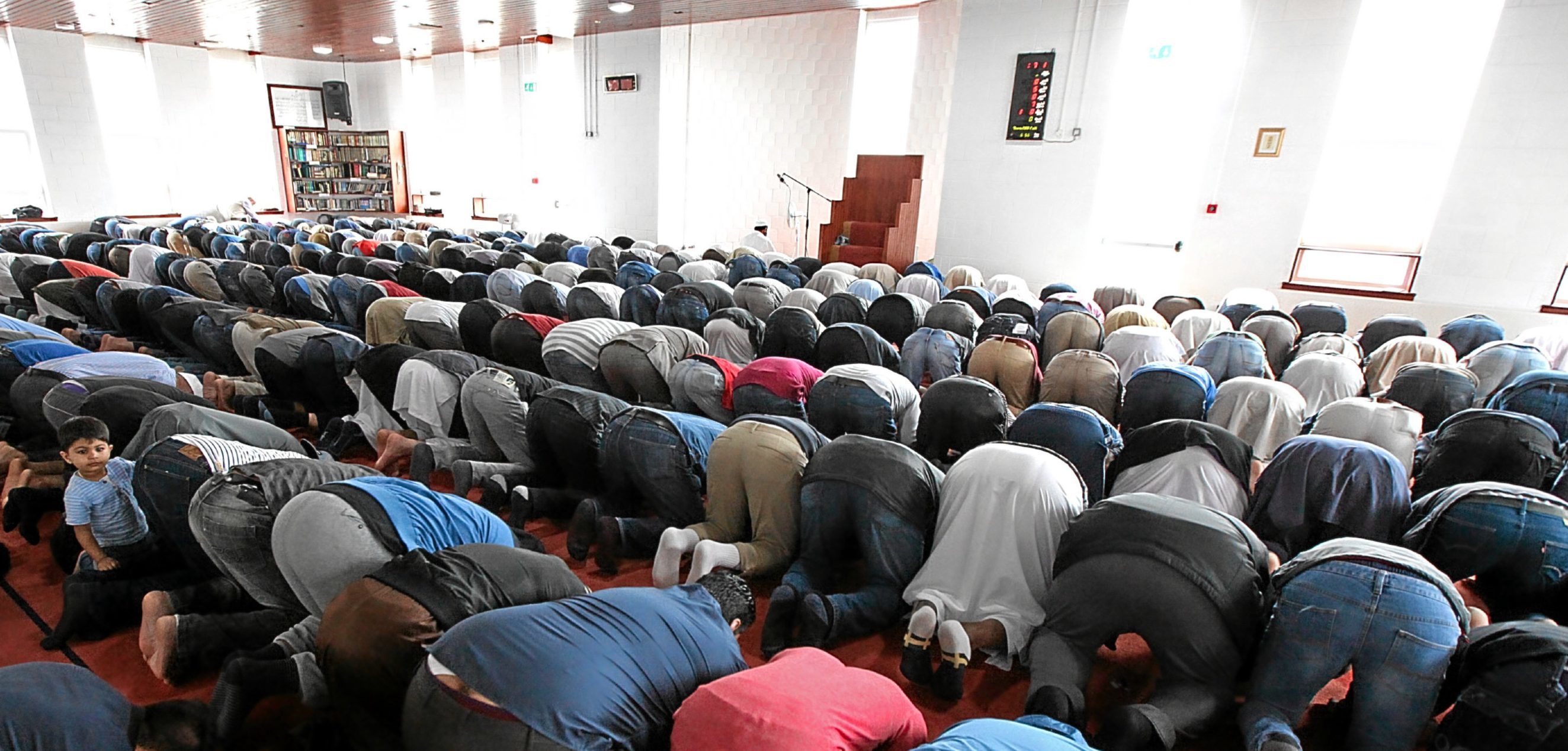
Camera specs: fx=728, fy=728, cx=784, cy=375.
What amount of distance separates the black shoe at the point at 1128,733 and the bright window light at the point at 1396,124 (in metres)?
7.83

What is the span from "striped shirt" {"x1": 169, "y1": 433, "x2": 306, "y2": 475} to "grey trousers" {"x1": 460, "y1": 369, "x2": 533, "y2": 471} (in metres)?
1.03

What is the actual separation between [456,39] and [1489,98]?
1433 centimetres

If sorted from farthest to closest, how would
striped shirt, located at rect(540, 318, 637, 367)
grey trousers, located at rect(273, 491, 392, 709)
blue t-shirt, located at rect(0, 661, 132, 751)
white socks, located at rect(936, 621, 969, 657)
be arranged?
striped shirt, located at rect(540, 318, 637, 367)
white socks, located at rect(936, 621, 969, 657)
grey trousers, located at rect(273, 491, 392, 709)
blue t-shirt, located at rect(0, 661, 132, 751)

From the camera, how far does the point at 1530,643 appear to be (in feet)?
5.58

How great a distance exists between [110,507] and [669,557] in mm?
1986

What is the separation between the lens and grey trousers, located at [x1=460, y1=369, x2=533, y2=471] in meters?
3.59

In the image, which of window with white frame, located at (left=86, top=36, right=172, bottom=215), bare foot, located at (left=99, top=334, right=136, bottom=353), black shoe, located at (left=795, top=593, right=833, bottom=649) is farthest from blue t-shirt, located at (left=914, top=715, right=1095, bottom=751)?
window with white frame, located at (left=86, top=36, right=172, bottom=215)

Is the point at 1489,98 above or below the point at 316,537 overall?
above

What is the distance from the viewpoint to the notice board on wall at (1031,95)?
28.3 ft

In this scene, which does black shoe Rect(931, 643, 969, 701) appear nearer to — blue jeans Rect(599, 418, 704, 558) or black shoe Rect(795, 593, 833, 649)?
black shoe Rect(795, 593, 833, 649)

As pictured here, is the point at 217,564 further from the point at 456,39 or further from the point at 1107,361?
the point at 456,39

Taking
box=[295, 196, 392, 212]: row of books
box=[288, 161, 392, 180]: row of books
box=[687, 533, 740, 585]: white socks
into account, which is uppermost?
box=[288, 161, 392, 180]: row of books

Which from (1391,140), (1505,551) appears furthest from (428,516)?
(1391,140)

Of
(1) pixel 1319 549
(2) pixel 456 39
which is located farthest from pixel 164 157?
(1) pixel 1319 549
